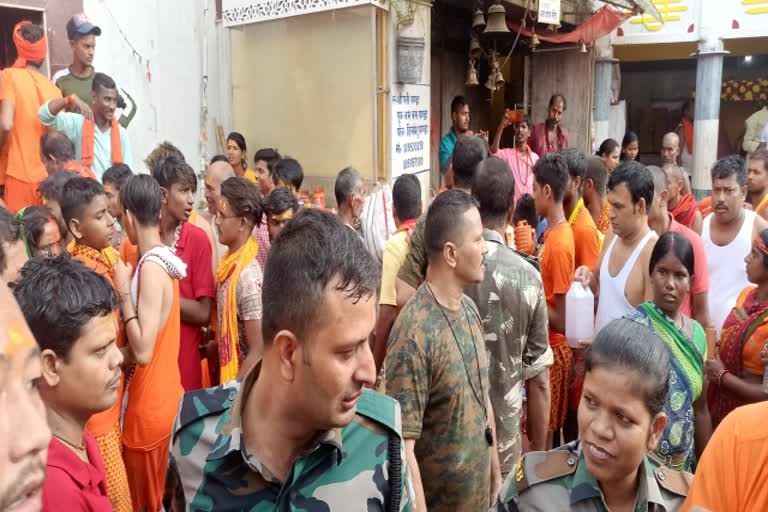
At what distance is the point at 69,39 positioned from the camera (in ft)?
18.4

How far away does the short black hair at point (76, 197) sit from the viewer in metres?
2.89

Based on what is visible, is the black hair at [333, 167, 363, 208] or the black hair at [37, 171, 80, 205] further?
the black hair at [333, 167, 363, 208]

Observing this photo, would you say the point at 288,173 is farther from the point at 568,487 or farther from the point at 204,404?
the point at 568,487

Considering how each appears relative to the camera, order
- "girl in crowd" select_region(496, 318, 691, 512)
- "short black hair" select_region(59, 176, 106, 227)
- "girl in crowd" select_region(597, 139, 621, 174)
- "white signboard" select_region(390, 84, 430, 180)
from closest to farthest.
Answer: "girl in crowd" select_region(496, 318, 691, 512)
"short black hair" select_region(59, 176, 106, 227)
"white signboard" select_region(390, 84, 430, 180)
"girl in crowd" select_region(597, 139, 621, 174)

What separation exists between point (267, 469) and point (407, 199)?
2828 mm

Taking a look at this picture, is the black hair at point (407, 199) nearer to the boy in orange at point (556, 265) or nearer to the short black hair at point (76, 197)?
the boy in orange at point (556, 265)

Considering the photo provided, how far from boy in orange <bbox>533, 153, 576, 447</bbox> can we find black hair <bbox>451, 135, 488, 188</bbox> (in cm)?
43

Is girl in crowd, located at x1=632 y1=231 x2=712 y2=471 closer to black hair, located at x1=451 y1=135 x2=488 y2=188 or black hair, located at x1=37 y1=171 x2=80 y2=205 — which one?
black hair, located at x1=451 y1=135 x2=488 y2=188

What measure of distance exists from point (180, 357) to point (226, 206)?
874 mm

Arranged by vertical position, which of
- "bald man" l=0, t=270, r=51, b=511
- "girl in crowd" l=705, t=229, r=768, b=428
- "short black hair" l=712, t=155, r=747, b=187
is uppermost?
"short black hair" l=712, t=155, r=747, b=187

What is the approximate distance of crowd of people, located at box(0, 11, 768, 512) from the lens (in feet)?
4.50

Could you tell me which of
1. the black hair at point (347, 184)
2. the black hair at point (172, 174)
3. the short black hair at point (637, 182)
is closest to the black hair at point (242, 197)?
the black hair at point (172, 174)

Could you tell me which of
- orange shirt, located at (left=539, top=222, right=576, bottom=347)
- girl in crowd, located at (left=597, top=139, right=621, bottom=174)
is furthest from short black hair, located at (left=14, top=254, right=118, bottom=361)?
girl in crowd, located at (left=597, top=139, right=621, bottom=174)

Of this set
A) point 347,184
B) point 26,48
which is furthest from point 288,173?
point 26,48
